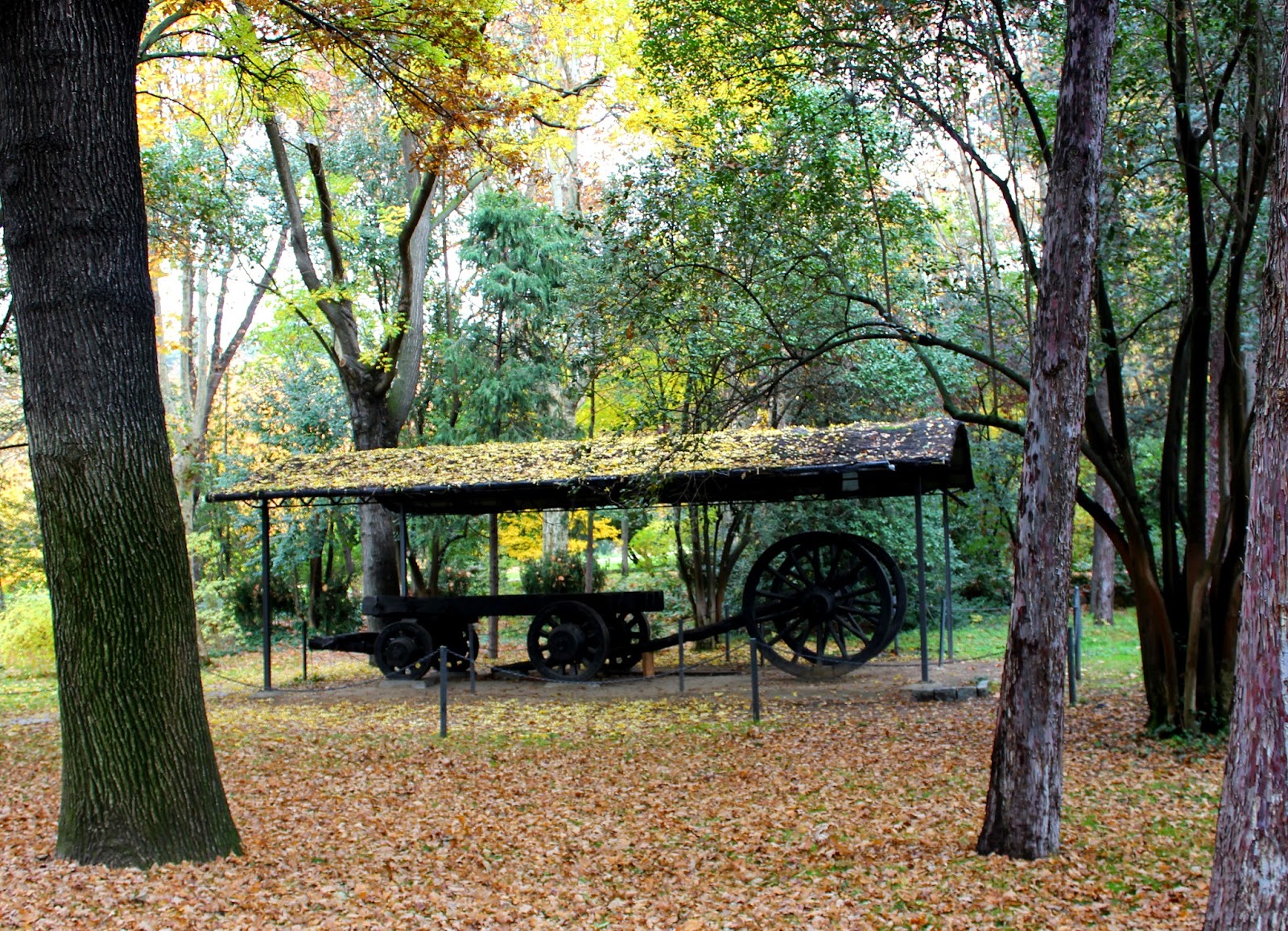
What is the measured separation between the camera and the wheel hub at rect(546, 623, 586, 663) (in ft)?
46.1

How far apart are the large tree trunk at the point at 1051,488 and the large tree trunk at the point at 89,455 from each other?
15.1 feet

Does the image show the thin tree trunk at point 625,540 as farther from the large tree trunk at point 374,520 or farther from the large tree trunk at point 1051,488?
the large tree trunk at point 1051,488

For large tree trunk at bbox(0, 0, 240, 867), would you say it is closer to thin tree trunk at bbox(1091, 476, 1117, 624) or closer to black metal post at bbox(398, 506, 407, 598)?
black metal post at bbox(398, 506, 407, 598)

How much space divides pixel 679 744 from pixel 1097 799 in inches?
156

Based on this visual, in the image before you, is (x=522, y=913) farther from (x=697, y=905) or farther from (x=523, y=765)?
(x=523, y=765)

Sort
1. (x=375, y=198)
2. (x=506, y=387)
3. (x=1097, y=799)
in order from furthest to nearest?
(x=375, y=198) → (x=506, y=387) → (x=1097, y=799)

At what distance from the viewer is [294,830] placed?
6762 millimetres

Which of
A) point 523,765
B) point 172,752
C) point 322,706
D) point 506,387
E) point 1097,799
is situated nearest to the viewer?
point 172,752

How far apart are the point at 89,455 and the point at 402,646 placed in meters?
9.13

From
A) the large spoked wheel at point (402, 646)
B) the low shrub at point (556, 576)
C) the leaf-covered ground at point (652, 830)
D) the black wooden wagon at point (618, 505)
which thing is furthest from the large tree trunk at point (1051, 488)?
the low shrub at point (556, 576)

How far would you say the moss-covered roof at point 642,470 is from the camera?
476 inches

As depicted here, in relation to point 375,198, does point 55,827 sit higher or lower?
lower

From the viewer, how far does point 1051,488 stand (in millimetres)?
5566

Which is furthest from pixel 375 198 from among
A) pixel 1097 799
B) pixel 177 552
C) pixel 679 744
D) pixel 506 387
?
pixel 1097 799
